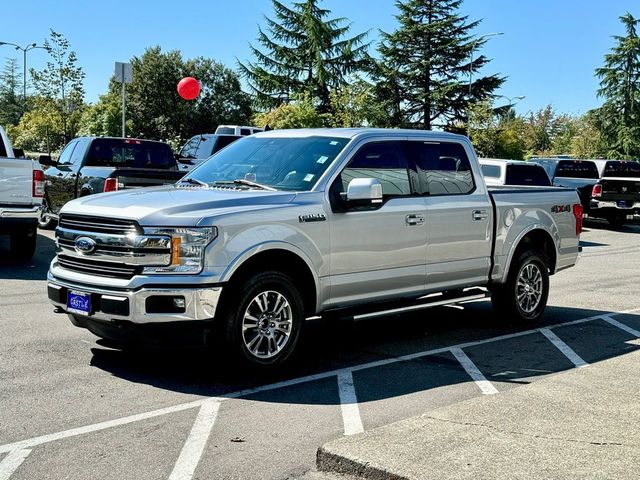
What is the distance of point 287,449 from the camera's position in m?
4.82

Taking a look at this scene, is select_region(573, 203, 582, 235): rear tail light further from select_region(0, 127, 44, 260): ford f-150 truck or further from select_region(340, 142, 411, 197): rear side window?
select_region(0, 127, 44, 260): ford f-150 truck

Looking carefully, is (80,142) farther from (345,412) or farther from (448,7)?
(448,7)

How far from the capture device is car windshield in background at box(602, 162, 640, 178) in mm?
26266

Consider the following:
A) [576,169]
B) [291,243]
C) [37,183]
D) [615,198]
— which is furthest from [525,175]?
[291,243]

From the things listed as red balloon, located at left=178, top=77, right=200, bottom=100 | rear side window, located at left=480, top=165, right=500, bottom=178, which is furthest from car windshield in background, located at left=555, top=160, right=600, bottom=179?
red balloon, located at left=178, top=77, right=200, bottom=100

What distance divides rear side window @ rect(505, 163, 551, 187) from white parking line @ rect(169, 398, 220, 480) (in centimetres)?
1416

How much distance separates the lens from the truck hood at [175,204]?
5.98 metres

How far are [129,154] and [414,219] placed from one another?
936cm

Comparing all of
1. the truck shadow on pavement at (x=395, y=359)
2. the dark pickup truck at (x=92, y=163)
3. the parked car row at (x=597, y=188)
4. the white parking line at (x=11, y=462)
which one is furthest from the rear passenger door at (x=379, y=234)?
the parked car row at (x=597, y=188)

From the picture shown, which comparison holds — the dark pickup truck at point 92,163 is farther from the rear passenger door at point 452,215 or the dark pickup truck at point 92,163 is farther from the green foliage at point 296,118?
the green foliage at point 296,118

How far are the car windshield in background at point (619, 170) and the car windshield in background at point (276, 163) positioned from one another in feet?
68.7

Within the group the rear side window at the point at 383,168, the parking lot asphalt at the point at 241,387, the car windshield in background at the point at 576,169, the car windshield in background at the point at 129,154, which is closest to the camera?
the parking lot asphalt at the point at 241,387

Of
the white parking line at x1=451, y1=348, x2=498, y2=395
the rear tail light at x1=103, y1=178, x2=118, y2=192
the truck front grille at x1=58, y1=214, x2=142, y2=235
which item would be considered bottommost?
the white parking line at x1=451, y1=348, x2=498, y2=395

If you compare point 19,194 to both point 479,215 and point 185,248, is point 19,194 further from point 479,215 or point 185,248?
point 479,215
